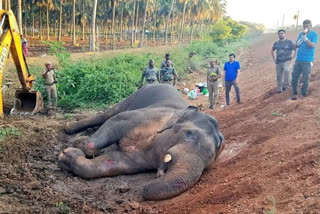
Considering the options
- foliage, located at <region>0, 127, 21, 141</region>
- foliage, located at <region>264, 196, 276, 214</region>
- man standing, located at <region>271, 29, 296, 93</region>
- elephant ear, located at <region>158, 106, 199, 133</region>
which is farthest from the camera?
man standing, located at <region>271, 29, 296, 93</region>

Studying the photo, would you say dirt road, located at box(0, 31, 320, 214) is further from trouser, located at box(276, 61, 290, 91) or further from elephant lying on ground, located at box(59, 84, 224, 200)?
trouser, located at box(276, 61, 290, 91)

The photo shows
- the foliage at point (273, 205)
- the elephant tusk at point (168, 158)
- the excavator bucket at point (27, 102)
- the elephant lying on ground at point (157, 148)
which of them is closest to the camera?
the foliage at point (273, 205)

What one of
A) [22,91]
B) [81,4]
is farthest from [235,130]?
[81,4]

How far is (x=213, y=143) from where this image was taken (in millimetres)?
6215

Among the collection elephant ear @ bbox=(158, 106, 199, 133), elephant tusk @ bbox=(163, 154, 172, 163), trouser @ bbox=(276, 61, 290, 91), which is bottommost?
elephant tusk @ bbox=(163, 154, 172, 163)

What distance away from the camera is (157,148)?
652 centimetres

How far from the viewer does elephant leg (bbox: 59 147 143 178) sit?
6.47 meters

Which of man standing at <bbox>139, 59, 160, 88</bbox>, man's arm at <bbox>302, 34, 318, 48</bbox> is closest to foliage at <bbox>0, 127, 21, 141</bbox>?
man standing at <bbox>139, 59, 160, 88</bbox>

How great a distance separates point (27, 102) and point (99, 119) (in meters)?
3.82

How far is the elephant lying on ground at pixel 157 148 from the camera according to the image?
5.45 meters

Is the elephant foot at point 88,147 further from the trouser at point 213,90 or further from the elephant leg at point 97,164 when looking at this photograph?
the trouser at point 213,90

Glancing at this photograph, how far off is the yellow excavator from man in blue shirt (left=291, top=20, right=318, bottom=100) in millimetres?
7447

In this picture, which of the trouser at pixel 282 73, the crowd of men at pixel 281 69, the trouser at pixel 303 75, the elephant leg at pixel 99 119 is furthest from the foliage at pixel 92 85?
the trouser at pixel 303 75

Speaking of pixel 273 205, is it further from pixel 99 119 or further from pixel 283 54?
pixel 283 54
